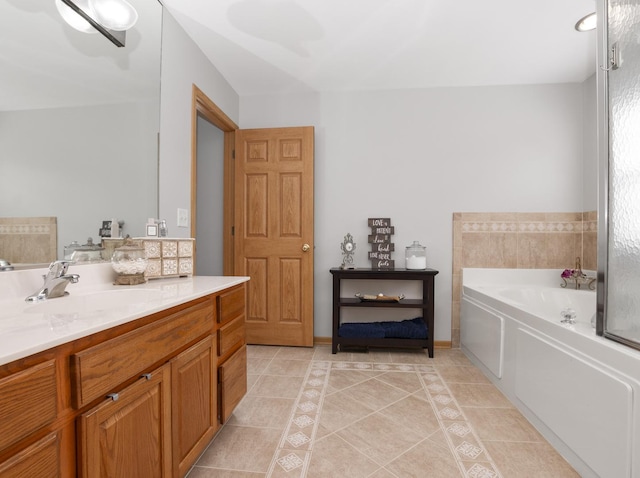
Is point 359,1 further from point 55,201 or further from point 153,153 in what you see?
point 55,201

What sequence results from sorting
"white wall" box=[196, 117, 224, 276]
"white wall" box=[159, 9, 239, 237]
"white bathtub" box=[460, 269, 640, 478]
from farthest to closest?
"white wall" box=[196, 117, 224, 276]
"white wall" box=[159, 9, 239, 237]
"white bathtub" box=[460, 269, 640, 478]

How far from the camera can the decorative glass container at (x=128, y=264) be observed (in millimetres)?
1552

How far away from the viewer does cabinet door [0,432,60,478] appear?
0.60 m

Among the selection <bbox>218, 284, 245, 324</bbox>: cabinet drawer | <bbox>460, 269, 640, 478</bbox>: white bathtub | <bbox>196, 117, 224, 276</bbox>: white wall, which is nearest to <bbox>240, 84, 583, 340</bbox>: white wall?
<bbox>196, 117, 224, 276</bbox>: white wall

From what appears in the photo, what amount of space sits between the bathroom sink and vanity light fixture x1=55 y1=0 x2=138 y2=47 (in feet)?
3.74

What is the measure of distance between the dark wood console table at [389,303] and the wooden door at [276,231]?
0.89 feet

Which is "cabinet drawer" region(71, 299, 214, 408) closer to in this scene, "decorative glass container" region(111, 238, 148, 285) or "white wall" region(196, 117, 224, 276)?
"decorative glass container" region(111, 238, 148, 285)

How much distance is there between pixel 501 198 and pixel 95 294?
3.15m

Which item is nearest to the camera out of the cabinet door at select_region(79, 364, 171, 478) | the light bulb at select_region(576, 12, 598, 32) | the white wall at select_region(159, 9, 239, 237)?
the cabinet door at select_region(79, 364, 171, 478)

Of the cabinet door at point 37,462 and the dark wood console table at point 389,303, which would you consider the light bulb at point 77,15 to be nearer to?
the cabinet door at point 37,462

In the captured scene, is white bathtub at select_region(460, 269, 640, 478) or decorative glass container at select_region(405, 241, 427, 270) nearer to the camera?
white bathtub at select_region(460, 269, 640, 478)

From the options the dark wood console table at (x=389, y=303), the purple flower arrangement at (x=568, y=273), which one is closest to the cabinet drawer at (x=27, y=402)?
the dark wood console table at (x=389, y=303)

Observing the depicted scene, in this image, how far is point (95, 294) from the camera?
1.33 meters

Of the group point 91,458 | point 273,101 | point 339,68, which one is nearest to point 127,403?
point 91,458
